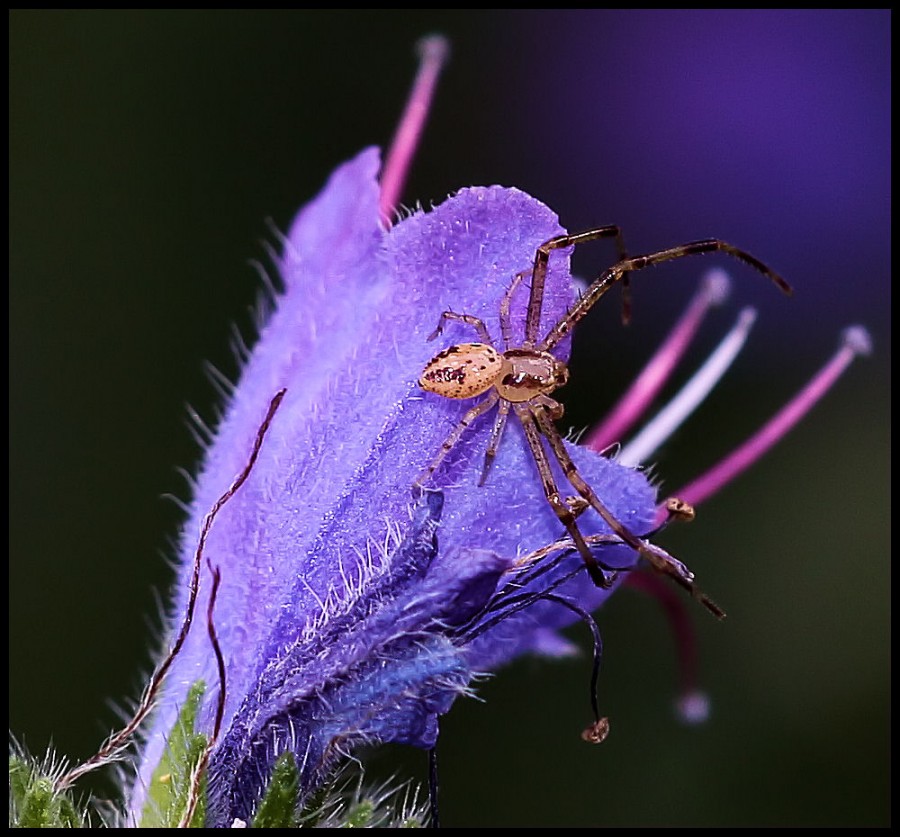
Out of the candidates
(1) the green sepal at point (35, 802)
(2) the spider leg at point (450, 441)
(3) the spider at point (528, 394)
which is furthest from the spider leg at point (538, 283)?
(1) the green sepal at point (35, 802)

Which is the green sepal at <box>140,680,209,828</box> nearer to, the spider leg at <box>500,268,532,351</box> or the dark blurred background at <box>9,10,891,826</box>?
the spider leg at <box>500,268,532,351</box>

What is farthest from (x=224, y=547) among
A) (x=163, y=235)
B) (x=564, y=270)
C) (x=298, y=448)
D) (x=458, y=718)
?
(x=163, y=235)

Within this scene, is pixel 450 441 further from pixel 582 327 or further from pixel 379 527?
pixel 582 327

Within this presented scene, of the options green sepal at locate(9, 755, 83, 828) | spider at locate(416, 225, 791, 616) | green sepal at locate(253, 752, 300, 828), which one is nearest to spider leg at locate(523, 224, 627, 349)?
spider at locate(416, 225, 791, 616)

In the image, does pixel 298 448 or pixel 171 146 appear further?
pixel 171 146

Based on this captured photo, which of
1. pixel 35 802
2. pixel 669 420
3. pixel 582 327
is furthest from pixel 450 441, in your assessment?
pixel 582 327

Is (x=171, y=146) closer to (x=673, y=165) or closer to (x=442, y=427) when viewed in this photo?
(x=673, y=165)
